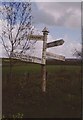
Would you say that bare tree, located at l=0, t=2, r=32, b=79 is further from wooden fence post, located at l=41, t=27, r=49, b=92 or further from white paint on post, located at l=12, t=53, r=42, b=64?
wooden fence post, located at l=41, t=27, r=49, b=92

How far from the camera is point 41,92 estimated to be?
3389 millimetres

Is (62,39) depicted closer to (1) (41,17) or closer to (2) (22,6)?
(1) (41,17)

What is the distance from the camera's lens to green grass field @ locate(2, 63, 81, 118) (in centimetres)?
335

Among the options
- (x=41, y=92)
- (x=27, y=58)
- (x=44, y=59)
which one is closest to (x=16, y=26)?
(x=27, y=58)

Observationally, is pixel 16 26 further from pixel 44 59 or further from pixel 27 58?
pixel 44 59

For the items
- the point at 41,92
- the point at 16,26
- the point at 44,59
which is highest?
the point at 16,26

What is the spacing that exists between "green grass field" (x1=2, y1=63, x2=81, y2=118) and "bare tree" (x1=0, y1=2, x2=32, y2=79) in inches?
10.3

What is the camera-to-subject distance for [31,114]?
341 cm

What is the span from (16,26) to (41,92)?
915 millimetres

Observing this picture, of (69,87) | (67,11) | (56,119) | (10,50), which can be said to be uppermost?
(67,11)

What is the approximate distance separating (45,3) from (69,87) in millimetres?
1115

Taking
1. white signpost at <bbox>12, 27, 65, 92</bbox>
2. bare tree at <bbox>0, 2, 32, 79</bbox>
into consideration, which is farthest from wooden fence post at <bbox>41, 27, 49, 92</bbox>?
bare tree at <bbox>0, 2, 32, 79</bbox>

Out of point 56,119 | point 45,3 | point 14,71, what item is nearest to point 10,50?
point 14,71

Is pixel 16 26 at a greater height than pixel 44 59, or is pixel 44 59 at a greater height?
pixel 16 26
